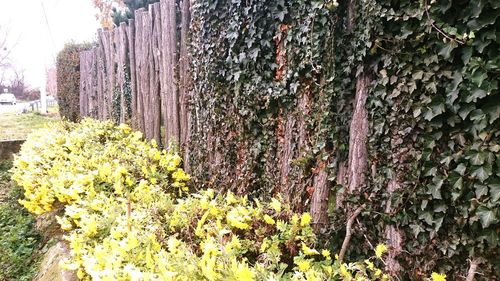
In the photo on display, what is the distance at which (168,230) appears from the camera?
8.76 ft

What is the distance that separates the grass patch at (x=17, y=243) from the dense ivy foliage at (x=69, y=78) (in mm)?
4579

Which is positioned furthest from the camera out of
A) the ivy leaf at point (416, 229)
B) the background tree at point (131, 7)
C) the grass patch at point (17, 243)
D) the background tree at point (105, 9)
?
the background tree at point (105, 9)

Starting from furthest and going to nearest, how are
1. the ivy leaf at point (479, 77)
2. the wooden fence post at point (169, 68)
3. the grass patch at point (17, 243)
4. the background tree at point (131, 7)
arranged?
the background tree at point (131, 7) < the wooden fence post at point (169, 68) < the grass patch at point (17, 243) < the ivy leaf at point (479, 77)

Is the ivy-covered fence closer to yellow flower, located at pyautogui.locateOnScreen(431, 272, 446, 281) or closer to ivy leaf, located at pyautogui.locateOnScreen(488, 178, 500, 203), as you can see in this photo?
ivy leaf, located at pyautogui.locateOnScreen(488, 178, 500, 203)

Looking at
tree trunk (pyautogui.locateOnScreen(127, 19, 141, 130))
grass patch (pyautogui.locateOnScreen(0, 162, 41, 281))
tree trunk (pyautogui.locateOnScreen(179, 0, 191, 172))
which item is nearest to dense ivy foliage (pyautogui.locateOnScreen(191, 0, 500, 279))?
tree trunk (pyautogui.locateOnScreen(179, 0, 191, 172))

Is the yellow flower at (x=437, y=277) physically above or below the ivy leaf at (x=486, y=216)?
below

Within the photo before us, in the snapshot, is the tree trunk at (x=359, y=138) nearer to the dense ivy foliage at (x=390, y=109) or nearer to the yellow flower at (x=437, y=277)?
the dense ivy foliage at (x=390, y=109)

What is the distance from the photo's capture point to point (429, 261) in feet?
6.27

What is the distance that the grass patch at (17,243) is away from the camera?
355 cm

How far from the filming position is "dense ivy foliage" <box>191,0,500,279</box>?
65.9 inches

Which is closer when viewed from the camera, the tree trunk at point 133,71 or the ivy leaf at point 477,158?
the ivy leaf at point 477,158

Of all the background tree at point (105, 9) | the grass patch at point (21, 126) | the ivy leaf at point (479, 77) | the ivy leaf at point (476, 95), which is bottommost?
the grass patch at point (21, 126)

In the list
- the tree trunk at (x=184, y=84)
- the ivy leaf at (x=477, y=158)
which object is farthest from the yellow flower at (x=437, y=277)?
the tree trunk at (x=184, y=84)

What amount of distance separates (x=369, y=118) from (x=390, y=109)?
5.5 inches
